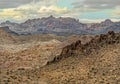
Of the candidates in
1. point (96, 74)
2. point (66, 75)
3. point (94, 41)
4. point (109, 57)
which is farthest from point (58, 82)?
Answer: point (94, 41)

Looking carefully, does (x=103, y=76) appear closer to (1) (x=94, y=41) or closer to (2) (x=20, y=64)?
(1) (x=94, y=41)

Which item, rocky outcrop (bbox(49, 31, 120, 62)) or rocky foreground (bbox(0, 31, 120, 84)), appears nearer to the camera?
rocky foreground (bbox(0, 31, 120, 84))

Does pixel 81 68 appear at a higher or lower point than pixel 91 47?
lower

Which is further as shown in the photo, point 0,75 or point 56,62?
point 56,62

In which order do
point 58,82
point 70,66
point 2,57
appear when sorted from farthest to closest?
point 2,57, point 70,66, point 58,82

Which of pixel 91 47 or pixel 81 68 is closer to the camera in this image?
pixel 81 68

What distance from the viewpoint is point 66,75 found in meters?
62.9

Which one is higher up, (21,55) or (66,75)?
(66,75)

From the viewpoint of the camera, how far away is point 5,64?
436ft

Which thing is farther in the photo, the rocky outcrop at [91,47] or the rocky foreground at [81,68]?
the rocky outcrop at [91,47]

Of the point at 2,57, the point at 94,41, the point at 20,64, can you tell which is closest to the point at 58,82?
the point at 94,41

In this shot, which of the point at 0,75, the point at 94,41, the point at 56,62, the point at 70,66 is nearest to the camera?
the point at 0,75

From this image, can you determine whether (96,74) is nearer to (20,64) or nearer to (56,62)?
(56,62)

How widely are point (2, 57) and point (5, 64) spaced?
1525 cm
